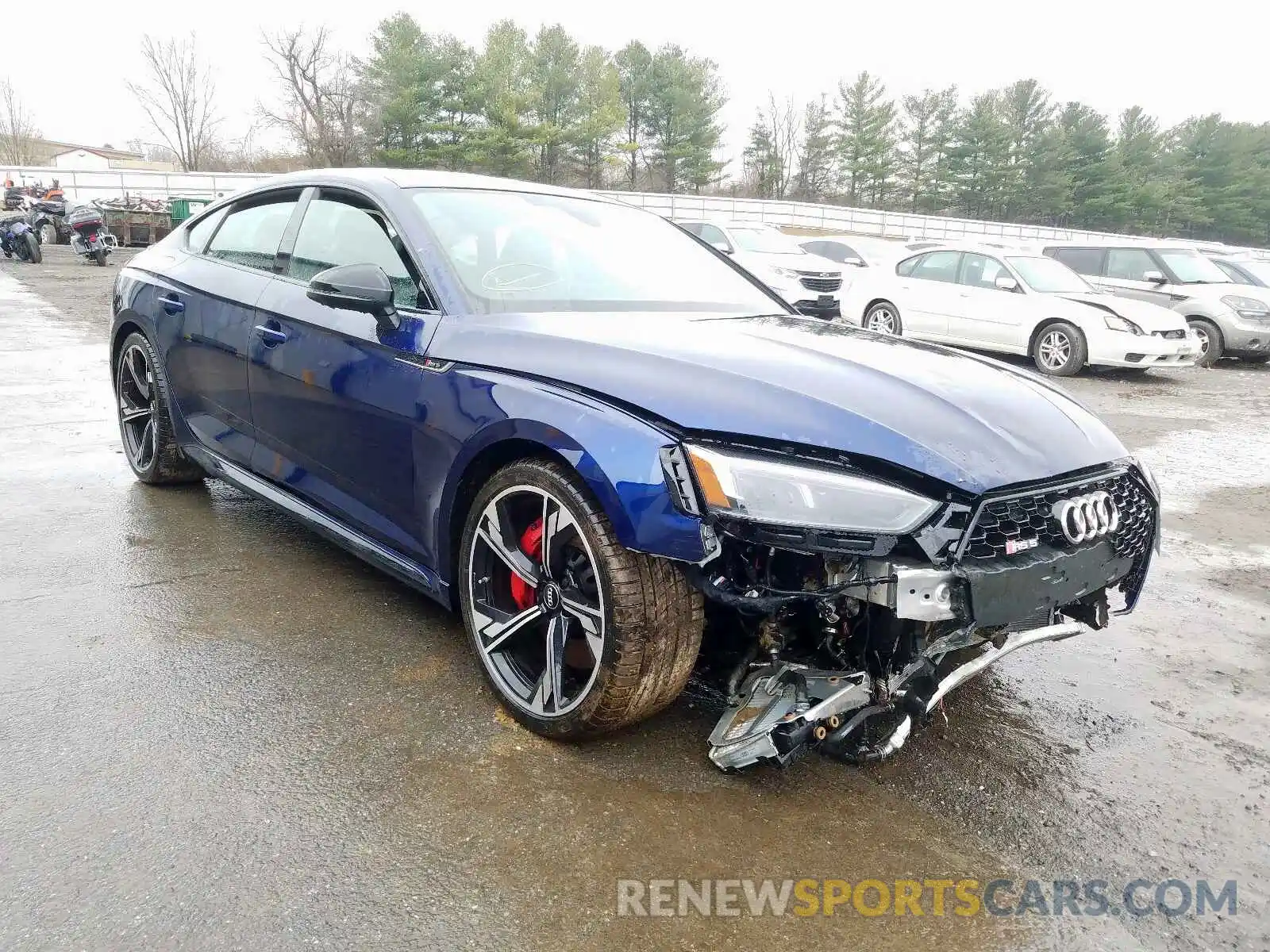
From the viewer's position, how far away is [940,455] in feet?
6.66

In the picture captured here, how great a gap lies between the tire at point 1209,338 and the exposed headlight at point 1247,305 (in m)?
0.35

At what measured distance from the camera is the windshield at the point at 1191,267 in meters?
12.6

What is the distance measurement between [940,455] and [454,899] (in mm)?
1450

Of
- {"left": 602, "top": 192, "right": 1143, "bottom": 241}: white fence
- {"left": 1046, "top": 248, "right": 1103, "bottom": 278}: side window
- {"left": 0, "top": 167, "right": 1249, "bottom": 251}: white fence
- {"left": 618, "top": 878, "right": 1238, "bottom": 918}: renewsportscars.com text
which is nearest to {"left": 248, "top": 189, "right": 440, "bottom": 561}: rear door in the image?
{"left": 618, "top": 878, "right": 1238, "bottom": 918}: renewsportscars.com text

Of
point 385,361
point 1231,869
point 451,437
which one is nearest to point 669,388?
point 451,437

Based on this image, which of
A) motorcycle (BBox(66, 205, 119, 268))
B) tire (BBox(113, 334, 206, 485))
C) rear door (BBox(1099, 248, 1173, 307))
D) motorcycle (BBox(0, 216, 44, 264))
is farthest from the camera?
motorcycle (BBox(0, 216, 44, 264))

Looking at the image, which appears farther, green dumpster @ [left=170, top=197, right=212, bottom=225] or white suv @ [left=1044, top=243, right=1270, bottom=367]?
green dumpster @ [left=170, top=197, right=212, bottom=225]

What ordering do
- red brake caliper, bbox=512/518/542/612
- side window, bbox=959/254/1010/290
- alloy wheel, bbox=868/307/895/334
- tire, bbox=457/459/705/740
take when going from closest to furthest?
tire, bbox=457/459/705/740, red brake caliper, bbox=512/518/542/612, side window, bbox=959/254/1010/290, alloy wheel, bbox=868/307/895/334

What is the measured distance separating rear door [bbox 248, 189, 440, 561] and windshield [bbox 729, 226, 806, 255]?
11.5 meters

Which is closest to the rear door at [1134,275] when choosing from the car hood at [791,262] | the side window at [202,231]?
the car hood at [791,262]

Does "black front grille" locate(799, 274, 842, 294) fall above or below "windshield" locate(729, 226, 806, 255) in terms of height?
below

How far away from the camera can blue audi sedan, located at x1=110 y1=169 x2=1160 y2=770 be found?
2041mm

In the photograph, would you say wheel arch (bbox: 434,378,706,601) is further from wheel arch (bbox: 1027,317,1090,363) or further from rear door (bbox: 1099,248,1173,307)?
rear door (bbox: 1099,248,1173,307)

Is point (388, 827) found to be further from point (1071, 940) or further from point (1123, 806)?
point (1123, 806)
